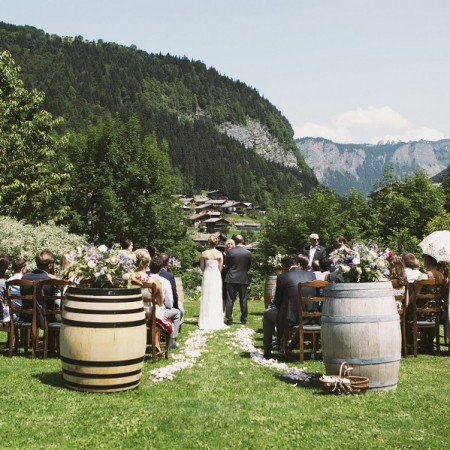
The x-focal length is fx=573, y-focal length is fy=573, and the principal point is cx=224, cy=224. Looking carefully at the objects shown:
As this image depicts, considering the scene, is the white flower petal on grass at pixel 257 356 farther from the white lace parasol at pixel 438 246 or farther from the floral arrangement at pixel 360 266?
the white lace parasol at pixel 438 246

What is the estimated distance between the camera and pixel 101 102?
196 meters

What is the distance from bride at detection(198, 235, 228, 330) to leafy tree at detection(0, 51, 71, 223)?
13.4m

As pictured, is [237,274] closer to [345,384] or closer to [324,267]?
[324,267]

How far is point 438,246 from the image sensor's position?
9.95 meters

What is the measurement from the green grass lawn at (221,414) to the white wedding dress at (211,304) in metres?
5.19

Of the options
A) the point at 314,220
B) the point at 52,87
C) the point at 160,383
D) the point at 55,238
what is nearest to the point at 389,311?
the point at 160,383

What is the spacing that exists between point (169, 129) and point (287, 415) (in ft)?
635

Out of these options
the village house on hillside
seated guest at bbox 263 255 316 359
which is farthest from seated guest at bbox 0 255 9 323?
the village house on hillside

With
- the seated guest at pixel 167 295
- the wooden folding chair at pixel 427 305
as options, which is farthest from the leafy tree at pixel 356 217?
the seated guest at pixel 167 295

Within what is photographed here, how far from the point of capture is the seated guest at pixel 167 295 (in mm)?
9679

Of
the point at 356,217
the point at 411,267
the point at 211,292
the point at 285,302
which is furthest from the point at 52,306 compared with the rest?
the point at 356,217

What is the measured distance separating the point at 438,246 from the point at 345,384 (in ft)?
14.7

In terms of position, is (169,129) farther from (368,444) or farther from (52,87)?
→ (368,444)

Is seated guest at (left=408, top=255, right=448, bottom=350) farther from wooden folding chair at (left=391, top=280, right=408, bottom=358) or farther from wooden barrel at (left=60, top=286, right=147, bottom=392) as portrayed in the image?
wooden barrel at (left=60, top=286, right=147, bottom=392)
